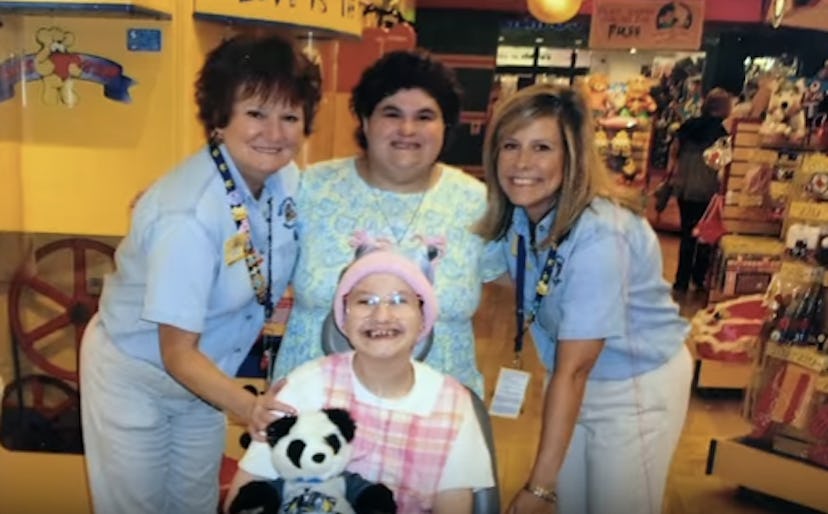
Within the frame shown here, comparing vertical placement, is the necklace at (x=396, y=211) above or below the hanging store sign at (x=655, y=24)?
below

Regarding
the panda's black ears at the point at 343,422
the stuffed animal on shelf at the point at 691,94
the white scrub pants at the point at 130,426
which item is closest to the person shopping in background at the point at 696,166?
the stuffed animal on shelf at the point at 691,94

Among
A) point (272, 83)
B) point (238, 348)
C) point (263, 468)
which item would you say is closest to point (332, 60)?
point (272, 83)

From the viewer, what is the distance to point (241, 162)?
935mm

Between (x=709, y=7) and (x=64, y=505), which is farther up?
(x=709, y=7)

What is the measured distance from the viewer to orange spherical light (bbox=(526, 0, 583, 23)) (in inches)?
35.4

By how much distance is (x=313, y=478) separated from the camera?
859 mm

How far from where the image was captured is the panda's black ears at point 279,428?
2.80 ft

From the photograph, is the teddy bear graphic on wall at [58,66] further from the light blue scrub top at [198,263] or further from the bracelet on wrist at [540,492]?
the bracelet on wrist at [540,492]

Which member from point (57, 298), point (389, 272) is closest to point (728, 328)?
point (389, 272)

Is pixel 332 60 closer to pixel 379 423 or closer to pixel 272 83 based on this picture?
pixel 272 83

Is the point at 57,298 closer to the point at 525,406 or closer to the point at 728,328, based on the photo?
the point at 525,406

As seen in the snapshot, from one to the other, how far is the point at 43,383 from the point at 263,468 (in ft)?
2.00

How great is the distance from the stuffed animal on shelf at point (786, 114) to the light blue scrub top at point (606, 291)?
179mm

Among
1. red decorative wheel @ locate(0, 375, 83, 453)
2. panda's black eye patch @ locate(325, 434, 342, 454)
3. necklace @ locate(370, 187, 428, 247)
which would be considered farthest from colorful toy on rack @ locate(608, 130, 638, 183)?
red decorative wheel @ locate(0, 375, 83, 453)
